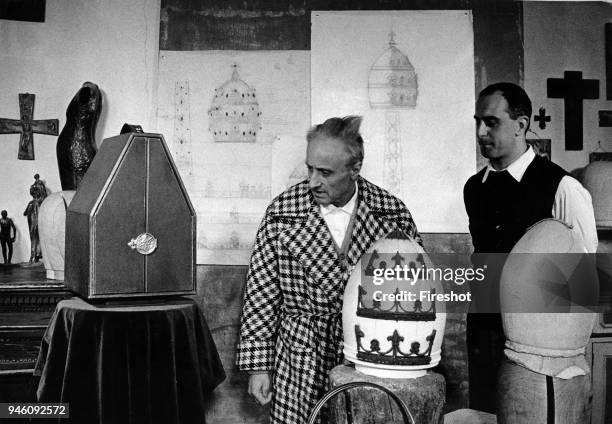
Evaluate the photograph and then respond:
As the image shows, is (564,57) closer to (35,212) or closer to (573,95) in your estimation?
(573,95)

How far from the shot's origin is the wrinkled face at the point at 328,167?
214cm

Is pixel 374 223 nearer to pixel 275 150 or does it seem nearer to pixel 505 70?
pixel 275 150

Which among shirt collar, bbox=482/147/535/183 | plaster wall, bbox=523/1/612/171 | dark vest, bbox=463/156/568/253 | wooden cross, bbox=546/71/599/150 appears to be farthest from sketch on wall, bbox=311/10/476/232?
shirt collar, bbox=482/147/535/183

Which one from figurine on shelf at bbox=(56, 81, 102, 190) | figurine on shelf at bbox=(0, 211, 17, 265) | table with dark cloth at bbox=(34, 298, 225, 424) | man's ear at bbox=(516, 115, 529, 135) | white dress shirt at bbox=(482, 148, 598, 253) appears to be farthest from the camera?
figurine on shelf at bbox=(0, 211, 17, 265)

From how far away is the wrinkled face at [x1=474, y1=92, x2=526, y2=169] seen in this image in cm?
233

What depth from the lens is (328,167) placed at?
2141 millimetres

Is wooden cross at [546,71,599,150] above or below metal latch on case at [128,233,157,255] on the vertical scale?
above

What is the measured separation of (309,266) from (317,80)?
135 cm

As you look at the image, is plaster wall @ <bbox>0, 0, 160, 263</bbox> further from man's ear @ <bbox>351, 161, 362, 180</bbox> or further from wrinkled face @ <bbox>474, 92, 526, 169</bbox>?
wrinkled face @ <bbox>474, 92, 526, 169</bbox>

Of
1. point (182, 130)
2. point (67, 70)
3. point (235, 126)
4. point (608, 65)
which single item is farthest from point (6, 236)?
point (608, 65)

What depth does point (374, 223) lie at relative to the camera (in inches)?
86.5

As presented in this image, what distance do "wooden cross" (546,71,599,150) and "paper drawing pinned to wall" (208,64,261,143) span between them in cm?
147

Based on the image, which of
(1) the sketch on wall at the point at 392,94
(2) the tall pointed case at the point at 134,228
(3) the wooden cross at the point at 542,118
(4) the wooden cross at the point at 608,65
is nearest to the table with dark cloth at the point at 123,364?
(2) the tall pointed case at the point at 134,228

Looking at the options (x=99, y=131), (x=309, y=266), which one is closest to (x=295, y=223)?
(x=309, y=266)
